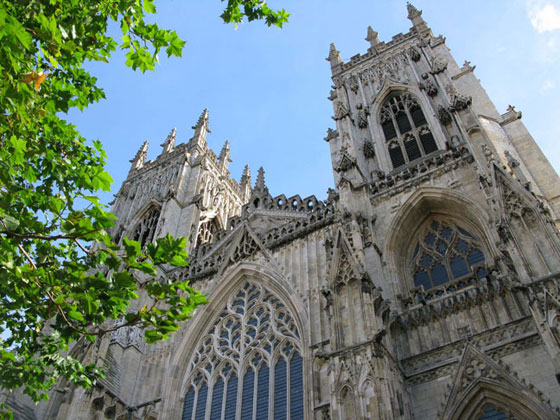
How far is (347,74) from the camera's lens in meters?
24.5

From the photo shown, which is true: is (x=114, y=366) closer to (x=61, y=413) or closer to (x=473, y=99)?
(x=61, y=413)

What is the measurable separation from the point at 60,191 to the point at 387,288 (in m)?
8.77

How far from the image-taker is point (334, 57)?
26500 millimetres

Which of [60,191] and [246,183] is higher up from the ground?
[246,183]

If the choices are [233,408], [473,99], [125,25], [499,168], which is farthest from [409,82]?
[125,25]

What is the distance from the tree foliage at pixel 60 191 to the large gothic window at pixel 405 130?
1158cm

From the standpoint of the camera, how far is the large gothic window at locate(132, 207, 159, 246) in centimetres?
2611

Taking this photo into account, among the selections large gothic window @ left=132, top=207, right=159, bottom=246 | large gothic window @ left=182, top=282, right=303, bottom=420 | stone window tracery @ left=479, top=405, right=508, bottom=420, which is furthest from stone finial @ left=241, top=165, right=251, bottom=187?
stone window tracery @ left=479, top=405, right=508, bottom=420

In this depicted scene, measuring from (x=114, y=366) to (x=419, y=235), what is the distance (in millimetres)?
9384

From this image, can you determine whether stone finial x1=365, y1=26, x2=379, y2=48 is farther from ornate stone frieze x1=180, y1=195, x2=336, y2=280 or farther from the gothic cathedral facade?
ornate stone frieze x1=180, y1=195, x2=336, y2=280

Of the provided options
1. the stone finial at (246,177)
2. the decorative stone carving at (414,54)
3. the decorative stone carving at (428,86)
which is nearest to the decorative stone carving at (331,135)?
the decorative stone carving at (428,86)

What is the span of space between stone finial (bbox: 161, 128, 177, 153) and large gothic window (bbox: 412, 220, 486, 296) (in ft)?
69.4

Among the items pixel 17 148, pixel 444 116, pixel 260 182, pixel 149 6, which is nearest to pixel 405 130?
pixel 444 116

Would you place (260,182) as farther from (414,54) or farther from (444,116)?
(414,54)
